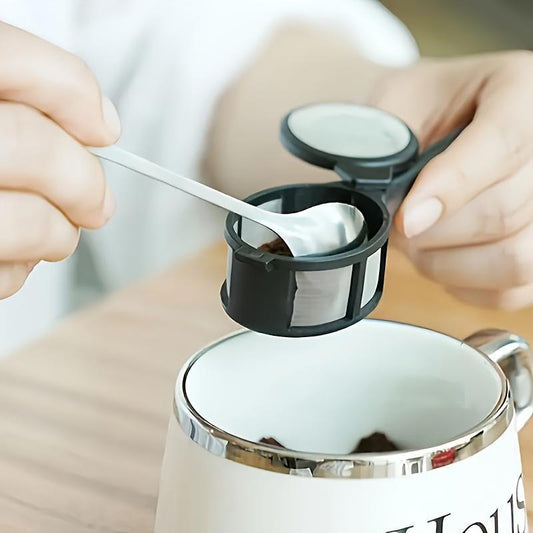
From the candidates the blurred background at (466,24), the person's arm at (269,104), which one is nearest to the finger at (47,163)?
the person's arm at (269,104)

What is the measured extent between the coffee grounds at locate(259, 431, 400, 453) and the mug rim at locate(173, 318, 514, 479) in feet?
Result: 0.21

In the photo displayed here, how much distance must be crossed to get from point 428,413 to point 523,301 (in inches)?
8.7

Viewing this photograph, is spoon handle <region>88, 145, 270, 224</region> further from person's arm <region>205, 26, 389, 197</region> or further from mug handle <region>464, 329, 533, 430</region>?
person's arm <region>205, 26, 389, 197</region>

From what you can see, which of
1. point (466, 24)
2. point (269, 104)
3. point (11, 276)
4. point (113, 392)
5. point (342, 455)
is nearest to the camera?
point (342, 455)

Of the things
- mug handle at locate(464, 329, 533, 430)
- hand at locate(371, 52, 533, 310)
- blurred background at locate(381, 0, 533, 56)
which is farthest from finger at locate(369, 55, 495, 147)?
blurred background at locate(381, 0, 533, 56)

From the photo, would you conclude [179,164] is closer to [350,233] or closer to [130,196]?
[130,196]

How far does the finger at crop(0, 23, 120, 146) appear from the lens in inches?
11.1

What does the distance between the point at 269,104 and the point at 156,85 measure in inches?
3.2

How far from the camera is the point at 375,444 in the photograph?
32 cm

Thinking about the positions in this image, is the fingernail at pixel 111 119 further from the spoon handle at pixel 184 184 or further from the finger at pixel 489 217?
the finger at pixel 489 217

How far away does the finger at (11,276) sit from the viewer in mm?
330

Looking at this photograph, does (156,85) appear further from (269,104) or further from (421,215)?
(421,215)

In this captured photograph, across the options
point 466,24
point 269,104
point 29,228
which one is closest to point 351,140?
point 29,228

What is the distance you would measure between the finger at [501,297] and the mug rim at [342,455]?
0.26 metres
